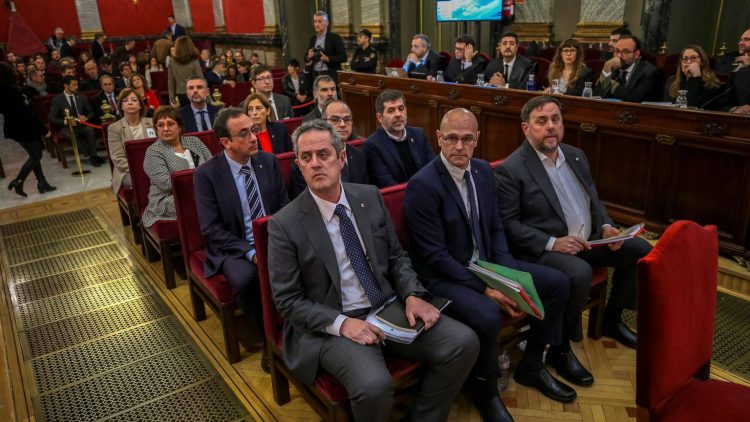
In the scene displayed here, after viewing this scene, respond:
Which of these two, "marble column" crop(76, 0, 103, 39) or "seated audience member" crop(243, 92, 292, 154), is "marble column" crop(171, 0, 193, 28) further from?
"seated audience member" crop(243, 92, 292, 154)

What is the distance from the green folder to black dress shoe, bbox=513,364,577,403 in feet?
1.53

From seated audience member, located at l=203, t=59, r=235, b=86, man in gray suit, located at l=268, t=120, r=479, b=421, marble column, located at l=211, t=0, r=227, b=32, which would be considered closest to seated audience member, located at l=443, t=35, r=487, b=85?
seated audience member, located at l=203, t=59, r=235, b=86

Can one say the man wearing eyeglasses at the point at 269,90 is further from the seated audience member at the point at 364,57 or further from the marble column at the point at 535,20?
the marble column at the point at 535,20

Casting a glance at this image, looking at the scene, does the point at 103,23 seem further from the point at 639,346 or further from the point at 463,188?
the point at 639,346

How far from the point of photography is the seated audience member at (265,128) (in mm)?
3840

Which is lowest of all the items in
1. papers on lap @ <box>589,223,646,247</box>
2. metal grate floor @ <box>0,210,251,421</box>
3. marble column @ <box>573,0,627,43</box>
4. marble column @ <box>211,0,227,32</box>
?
metal grate floor @ <box>0,210,251,421</box>

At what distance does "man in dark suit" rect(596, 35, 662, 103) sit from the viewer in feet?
14.5

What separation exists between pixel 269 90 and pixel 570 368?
11.3ft

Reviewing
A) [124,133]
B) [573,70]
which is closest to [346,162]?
[124,133]

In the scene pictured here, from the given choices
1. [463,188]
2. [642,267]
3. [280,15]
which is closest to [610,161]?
[463,188]

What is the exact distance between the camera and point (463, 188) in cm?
253

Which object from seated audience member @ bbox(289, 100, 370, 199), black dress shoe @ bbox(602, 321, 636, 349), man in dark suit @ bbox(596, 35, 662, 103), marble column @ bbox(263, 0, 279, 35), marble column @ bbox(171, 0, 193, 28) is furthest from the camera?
marble column @ bbox(171, 0, 193, 28)

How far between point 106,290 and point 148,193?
0.70m

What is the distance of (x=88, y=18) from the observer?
15.3 m
